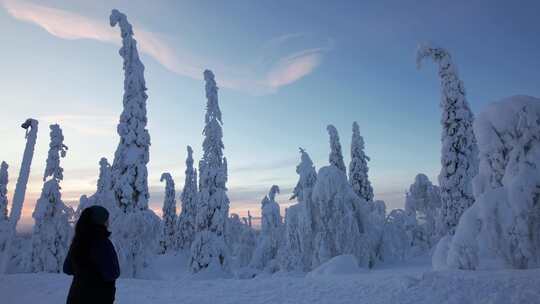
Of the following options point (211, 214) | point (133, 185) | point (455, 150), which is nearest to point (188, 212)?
point (211, 214)

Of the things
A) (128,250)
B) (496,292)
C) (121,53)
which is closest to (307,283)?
(496,292)

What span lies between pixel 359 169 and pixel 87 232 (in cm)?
3744

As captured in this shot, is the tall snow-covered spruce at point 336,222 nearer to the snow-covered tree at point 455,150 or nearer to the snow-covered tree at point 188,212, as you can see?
the snow-covered tree at point 455,150

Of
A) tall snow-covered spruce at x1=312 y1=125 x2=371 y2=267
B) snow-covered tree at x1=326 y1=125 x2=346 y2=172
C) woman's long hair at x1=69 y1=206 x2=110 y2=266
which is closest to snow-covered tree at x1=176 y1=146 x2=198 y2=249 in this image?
snow-covered tree at x1=326 y1=125 x2=346 y2=172

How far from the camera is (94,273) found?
465 centimetres

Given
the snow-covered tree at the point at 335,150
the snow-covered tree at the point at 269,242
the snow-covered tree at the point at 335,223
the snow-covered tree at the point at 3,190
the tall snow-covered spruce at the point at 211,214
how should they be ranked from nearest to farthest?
1. the snow-covered tree at the point at 335,223
2. the tall snow-covered spruce at the point at 211,214
3. the snow-covered tree at the point at 269,242
4. the snow-covered tree at the point at 3,190
5. the snow-covered tree at the point at 335,150

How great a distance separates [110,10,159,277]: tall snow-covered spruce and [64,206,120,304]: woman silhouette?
17.1 meters

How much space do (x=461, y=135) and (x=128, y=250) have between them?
64.2 ft

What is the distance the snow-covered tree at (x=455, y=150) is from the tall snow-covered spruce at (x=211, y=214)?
1475cm

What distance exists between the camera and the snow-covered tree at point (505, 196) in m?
9.66

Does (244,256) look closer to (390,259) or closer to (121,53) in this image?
(390,259)

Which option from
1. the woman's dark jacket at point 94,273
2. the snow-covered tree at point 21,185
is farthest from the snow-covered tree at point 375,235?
the woman's dark jacket at point 94,273

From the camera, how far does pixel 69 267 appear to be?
480cm

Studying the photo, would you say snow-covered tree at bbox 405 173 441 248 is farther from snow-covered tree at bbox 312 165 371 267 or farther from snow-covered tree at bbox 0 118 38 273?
snow-covered tree at bbox 0 118 38 273
